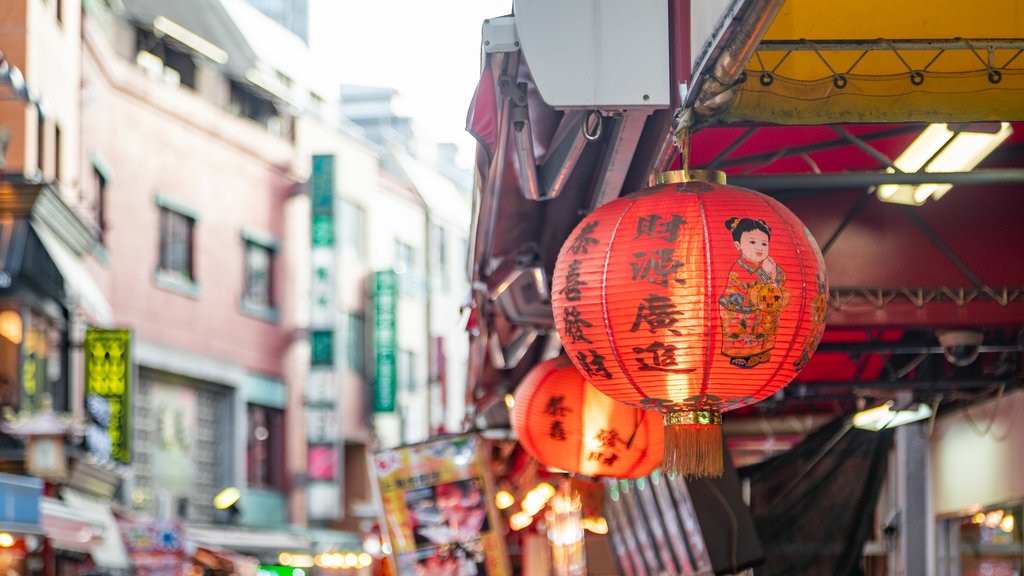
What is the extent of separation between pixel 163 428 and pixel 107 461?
7850 millimetres

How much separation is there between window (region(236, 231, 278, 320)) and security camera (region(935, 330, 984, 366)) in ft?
88.0

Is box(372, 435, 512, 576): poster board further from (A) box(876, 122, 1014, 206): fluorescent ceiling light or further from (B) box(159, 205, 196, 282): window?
(B) box(159, 205, 196, 282): window

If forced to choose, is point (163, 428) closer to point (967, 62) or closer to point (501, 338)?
point (501, 338)

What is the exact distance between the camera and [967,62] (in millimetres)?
6051

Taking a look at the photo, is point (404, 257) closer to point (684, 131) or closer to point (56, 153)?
point (56, 153)

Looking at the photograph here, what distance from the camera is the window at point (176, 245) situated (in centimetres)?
3216

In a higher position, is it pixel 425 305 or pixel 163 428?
pixel 425 305

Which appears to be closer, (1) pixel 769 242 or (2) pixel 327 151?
(1) pixel 769 242

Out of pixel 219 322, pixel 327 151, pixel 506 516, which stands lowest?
pixel 506 516

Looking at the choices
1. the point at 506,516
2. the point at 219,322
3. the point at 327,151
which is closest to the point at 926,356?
the point at 506,516

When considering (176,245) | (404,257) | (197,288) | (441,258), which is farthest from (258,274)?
(441,258)

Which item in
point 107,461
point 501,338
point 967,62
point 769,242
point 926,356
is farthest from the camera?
point 107,461

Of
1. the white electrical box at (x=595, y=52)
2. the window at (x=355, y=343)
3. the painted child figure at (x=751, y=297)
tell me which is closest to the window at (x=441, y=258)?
the window at (x=355, y=343)

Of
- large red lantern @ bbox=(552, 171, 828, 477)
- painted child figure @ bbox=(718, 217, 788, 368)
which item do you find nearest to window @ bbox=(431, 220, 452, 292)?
large red lantern @ bbox=(552, 171, 828, 477)
